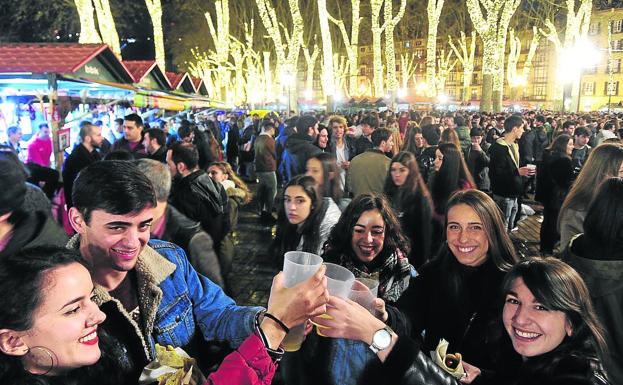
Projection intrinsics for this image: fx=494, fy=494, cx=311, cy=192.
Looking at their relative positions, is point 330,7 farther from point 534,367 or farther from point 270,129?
point 534,367

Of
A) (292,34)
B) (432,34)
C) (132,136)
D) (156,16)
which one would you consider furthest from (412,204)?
(432,34)

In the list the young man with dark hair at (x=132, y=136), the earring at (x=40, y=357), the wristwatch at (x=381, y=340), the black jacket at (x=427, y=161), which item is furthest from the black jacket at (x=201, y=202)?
the black jacket at (x=427, y=161)

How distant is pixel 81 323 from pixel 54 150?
832 cm

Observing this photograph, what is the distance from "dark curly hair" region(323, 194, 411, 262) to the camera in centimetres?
308

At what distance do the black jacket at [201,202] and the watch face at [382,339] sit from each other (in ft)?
8.47

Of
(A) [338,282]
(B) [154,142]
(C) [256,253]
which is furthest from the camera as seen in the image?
(C) [256,253]

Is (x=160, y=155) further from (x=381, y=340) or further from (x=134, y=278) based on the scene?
(x=381, y=340)

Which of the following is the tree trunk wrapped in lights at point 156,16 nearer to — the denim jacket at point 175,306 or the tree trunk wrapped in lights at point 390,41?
the tree trunk wrapped in lights at point 390,41

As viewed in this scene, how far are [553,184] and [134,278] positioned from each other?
6538mm

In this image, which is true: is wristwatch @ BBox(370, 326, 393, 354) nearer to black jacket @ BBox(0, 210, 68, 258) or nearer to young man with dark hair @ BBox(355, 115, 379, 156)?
black jacket @ BBox(0, 210, 68, 258)

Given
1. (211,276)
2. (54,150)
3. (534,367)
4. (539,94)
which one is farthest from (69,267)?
(539,94)

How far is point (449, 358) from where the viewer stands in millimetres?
2127

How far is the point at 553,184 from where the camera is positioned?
7035 mm

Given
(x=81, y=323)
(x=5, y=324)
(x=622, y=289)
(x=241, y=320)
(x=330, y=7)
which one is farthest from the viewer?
(x=330, y=7)
